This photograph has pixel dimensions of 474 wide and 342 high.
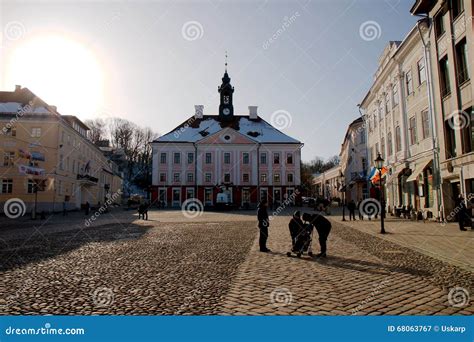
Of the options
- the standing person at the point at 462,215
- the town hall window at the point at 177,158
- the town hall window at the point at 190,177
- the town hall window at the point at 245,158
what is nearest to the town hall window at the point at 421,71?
the standing person at the point at 462,215

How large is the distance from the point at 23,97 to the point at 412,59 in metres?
39.1

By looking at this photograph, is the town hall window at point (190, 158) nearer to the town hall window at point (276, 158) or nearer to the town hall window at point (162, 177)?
the town hall window at point (162, 177)

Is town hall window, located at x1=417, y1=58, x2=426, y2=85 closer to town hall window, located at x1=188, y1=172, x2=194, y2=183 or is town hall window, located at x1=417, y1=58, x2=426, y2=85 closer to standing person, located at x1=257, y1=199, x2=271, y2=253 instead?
standing person, located at x1=257, y1=199, x2=271, y2=253

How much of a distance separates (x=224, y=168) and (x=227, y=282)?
50889 mm

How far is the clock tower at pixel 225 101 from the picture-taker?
208ft

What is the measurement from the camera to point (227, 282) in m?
6.37

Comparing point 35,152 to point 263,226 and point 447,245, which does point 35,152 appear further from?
point 447,245

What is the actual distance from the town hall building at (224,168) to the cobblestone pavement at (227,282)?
4555cm

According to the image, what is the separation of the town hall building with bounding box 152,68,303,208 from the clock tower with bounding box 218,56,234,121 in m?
5.54

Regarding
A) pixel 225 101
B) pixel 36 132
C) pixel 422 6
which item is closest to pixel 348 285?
pixel 422 6

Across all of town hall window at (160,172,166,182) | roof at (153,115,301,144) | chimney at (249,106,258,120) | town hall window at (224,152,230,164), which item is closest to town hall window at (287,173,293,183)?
roof at (153,115,301,144)

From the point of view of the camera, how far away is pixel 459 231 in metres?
14.2

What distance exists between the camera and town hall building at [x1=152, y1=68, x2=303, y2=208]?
56.2 metres

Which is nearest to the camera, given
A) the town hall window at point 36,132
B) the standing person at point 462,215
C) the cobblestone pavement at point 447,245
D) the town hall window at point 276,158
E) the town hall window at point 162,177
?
the cobblestone pavement at point 447,245
